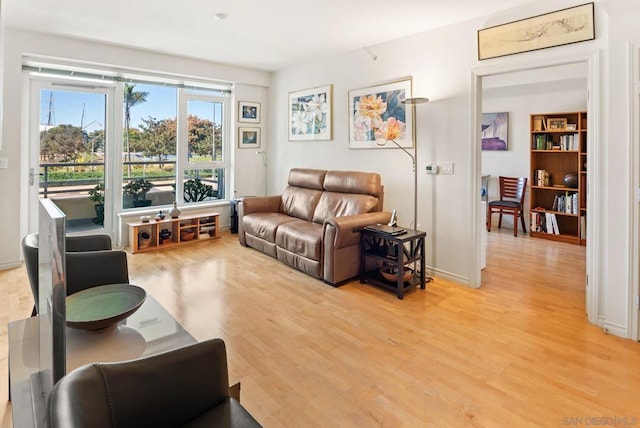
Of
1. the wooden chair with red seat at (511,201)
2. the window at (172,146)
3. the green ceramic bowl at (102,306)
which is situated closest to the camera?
the green ceramic bowl at (102,306)

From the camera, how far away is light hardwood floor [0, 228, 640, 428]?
187cm

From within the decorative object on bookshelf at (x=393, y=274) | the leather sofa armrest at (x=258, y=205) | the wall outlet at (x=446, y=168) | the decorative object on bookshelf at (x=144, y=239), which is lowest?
the decorative object on bookshelf at (x=393, y=274)

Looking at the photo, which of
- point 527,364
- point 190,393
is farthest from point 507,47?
point 190,393

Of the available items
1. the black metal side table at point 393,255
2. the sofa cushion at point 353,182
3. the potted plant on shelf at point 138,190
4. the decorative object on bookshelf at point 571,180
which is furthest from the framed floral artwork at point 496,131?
the potted plant on shelf at point 138,190

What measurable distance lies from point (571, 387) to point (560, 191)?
4686 mm

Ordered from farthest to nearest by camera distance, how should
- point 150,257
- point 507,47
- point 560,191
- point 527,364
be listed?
point 560,191 → point 150,257 → point 507,47 → point 527,364

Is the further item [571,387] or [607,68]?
[607,68]

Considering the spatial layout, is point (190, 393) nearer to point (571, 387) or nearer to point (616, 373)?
point (571, 387)

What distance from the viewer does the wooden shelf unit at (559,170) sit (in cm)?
537

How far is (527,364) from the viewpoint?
226 cm

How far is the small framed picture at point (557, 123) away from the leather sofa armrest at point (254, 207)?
4352mm

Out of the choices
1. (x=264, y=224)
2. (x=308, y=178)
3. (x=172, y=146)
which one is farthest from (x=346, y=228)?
(x=172, y=146)

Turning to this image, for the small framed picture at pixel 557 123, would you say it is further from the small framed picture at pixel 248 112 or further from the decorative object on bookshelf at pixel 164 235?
the decorative object on bookshelf at pixel 164 235

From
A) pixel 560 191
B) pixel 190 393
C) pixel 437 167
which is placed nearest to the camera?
pixel 190 393
